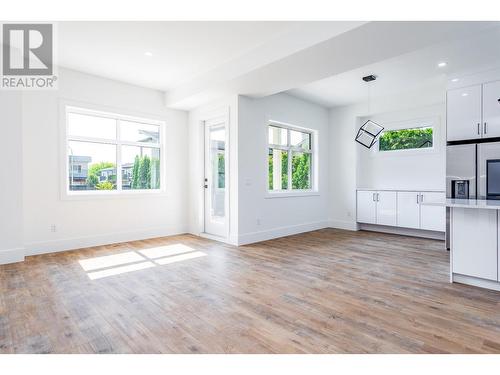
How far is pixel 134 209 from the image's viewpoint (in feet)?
17.6

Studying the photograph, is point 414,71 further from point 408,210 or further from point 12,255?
point 12,255

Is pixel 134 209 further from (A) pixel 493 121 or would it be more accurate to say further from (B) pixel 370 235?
(A) pixel 493 121

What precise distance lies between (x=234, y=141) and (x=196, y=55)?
4.95ft

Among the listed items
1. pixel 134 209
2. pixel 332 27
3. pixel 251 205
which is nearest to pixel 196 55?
pixel 332 27

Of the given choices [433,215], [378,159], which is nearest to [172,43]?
[378,159]

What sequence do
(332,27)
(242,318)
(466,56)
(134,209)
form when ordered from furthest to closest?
1. (134,209)
2. (466,56)
3. (332,27)
4. (242,318)

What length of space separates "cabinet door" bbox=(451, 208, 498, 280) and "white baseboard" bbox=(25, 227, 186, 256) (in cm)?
471

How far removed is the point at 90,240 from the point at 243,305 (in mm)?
3454

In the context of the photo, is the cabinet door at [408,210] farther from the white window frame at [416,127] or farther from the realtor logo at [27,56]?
the realtor logo at [27,56]

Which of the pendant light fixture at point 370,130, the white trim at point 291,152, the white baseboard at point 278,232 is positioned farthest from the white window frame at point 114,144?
the pendant light fixture at point 370,130

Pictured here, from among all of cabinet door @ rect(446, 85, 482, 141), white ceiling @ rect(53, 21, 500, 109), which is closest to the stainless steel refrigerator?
cabinet door @ rect(446, 85, 482, 141)

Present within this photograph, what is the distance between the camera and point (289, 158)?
6289 millimetres

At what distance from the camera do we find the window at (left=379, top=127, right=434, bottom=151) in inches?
229

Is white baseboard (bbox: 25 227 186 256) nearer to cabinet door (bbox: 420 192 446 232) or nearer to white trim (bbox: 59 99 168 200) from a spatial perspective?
white trim (bbox: 59 99 168 200)
